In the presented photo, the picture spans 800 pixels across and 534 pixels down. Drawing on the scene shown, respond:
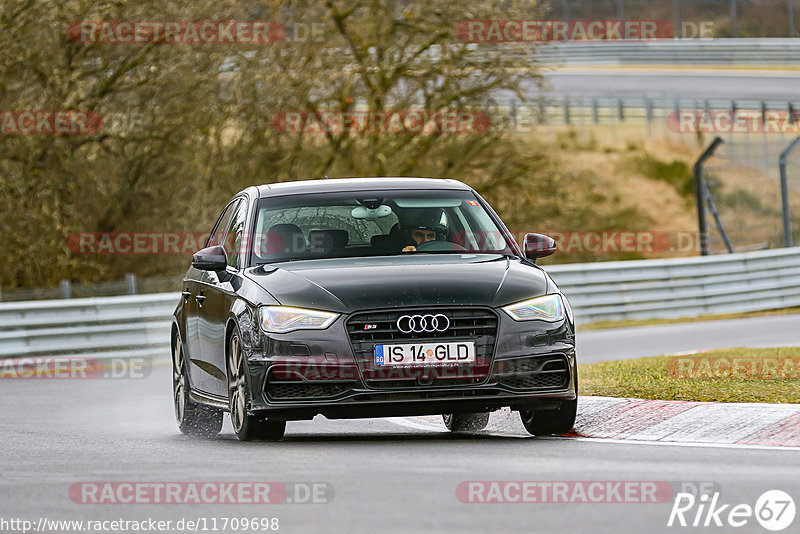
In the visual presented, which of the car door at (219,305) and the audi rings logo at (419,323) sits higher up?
the audi rings logo at (419,323)

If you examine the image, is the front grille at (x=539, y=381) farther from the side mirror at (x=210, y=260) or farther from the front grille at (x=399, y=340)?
the side mirror at (x=210, y=260)

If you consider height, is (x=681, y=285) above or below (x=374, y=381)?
below

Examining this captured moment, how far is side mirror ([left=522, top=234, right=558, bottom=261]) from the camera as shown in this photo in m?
10.6

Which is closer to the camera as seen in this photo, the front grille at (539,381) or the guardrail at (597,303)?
the front grille at (539,381)

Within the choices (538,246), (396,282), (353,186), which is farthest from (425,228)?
(396,282)

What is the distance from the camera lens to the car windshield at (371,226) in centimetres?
1045

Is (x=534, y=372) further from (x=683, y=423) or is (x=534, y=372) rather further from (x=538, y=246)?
(x=538, y=246)

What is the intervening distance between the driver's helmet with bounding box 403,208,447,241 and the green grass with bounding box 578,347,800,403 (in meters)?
2.10

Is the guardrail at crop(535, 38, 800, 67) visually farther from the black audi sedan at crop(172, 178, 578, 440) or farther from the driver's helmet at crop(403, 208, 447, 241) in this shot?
the black audi sedan at crop(172, 178, 578, 440)

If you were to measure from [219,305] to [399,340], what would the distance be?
1.72 meters

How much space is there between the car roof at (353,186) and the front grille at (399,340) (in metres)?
1.75

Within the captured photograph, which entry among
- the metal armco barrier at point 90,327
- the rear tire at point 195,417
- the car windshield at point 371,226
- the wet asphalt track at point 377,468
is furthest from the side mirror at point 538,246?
the metal armco barrier at point 90,327

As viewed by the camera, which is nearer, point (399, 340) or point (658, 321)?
point (399, 340)

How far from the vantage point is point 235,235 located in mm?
11172
